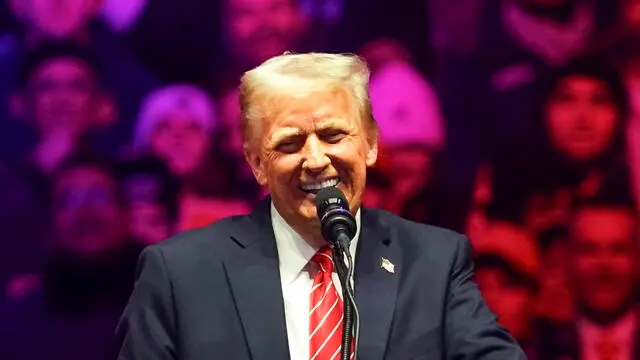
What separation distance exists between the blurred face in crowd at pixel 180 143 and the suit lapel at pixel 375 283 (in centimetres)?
93

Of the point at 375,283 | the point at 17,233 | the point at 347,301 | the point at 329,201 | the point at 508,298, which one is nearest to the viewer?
the point at 347,301

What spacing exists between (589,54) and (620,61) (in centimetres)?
10

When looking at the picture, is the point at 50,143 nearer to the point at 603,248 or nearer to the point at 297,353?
the point at 297,353

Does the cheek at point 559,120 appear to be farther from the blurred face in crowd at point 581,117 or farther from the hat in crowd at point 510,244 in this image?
the hat in crowd at point 510,244

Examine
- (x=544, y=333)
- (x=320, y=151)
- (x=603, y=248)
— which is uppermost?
(x=320, y=151)

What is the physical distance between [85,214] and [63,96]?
364mm

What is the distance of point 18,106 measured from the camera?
2.99m

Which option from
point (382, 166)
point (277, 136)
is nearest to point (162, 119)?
point (382, 166)

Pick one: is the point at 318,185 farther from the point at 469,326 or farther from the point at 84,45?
the point at 84,45

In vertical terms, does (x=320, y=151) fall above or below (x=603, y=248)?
above

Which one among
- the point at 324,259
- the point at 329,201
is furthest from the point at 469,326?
the point at 329,201

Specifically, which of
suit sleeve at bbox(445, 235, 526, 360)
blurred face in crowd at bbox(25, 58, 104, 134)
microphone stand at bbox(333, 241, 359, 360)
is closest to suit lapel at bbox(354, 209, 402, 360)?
suit sleeve at bbox(445, 235, 526, 360)

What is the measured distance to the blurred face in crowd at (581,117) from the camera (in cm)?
305

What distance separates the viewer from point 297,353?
77.3 inches
